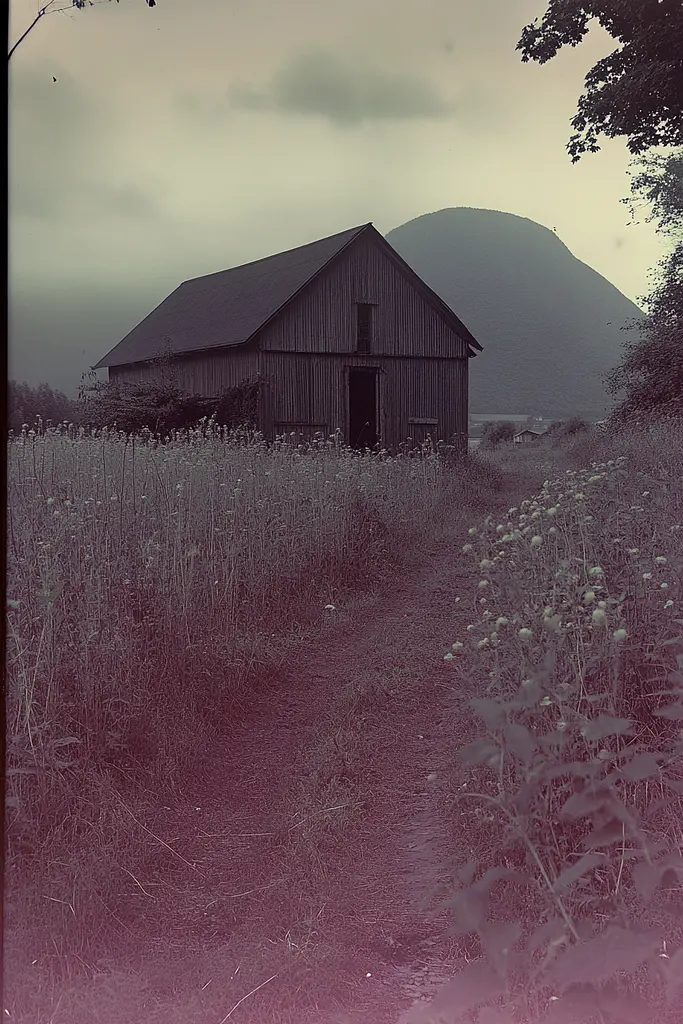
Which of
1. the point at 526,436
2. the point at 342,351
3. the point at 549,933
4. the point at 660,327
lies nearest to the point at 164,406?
the point at 342,351

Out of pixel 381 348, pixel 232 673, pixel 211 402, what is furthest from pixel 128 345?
pixel 232 673

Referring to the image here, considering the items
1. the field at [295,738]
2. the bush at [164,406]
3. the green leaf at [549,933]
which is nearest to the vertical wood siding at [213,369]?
the bush at [164,406]

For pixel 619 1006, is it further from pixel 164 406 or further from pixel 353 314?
pixel 353 314

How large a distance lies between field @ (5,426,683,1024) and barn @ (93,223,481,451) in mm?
7763

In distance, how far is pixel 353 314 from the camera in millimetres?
15547

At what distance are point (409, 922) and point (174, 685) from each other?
2.19 m

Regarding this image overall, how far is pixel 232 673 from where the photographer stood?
204 inches

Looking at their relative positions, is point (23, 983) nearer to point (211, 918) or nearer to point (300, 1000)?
point (211, 918)

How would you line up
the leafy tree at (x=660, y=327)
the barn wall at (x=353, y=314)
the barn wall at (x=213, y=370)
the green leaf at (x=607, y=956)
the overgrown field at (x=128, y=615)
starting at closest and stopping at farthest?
the green leaf at (x=607, y=956), the overgrown field at (x=128, y=615), the leafy tree at (x=660, y=327), the barn wall at (x=353, y=314), the barn wall at (x=213, y=370)

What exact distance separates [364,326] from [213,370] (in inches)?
111

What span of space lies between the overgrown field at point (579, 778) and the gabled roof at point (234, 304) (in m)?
9.72

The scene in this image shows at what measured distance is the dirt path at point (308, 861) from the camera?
2.68 m

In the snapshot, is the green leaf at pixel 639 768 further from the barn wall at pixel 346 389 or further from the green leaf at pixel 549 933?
the barn wall at pixel 346 389

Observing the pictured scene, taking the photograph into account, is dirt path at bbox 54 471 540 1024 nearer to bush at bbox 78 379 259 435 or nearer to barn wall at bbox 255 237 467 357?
bush at bbox 78 379 259 435
